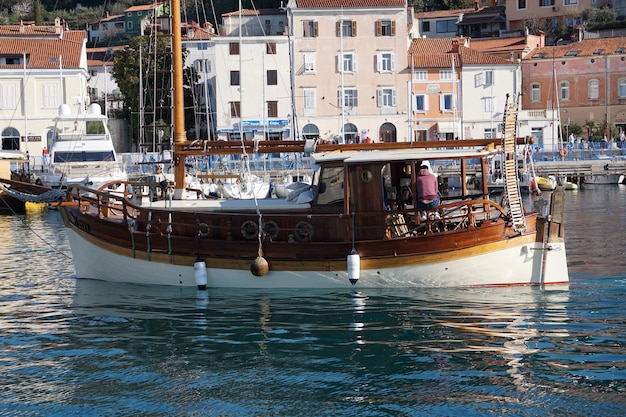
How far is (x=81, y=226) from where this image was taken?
19.5 meters

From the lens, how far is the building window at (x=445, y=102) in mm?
66875

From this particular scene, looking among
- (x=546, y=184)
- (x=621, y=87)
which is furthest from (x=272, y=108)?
(x=621, y=87)

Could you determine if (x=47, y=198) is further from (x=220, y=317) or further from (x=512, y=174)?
(x=512, y=174)

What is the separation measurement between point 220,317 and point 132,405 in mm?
4593

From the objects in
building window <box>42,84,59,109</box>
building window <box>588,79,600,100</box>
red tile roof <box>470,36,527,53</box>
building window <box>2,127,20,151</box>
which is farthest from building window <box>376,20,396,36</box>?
building window <box>2,127,20,151</box>

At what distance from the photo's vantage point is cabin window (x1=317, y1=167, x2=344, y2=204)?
1750cm

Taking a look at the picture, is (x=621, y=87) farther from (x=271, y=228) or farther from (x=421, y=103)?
(x=271, y=228)

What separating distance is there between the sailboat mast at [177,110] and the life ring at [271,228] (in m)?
2.76

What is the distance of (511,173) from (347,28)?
49.1 metres

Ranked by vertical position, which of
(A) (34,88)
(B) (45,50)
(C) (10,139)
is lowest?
(C) (10,139)

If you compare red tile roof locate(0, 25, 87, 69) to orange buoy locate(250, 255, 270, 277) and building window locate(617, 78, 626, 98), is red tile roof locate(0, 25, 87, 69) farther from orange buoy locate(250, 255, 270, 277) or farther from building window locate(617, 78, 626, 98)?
orange buoy locate(250, 255, 270, 277)

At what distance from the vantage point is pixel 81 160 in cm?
4281

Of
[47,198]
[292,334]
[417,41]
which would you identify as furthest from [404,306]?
[417,41]

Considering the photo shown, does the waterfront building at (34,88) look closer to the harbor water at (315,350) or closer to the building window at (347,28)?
the building window at (347,28)
